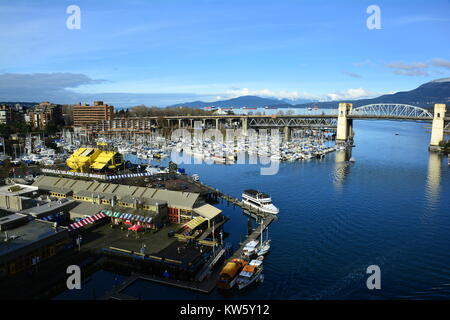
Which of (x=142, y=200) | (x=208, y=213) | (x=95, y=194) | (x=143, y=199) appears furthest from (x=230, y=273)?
(x=95, y=194)

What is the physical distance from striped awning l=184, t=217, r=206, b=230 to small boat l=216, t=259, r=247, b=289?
133 inches

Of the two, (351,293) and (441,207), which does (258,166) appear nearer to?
(441,207)

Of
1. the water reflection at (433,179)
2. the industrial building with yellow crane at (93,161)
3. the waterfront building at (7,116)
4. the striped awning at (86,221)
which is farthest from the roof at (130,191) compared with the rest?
the waterfront building at (7,116)

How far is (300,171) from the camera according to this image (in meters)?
38.1

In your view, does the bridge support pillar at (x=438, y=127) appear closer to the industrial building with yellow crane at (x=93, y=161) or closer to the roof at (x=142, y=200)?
the industrial building with yellow crane at (x=93, y=161)

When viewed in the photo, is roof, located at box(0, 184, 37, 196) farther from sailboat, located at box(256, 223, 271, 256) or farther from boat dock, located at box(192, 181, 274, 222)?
sailboat, located at box(256, 223, 271, 256)

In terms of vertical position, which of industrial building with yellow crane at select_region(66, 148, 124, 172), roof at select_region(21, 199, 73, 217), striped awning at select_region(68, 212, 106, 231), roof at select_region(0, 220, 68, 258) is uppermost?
industrial building with yellow crane at select_region(66, 148, 124, 172)

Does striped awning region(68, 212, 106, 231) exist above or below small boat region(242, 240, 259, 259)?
above

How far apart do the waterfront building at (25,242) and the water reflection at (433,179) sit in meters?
24.4

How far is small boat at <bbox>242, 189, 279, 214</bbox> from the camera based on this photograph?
73.0 ft

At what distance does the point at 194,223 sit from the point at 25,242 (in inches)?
300

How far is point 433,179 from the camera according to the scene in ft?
110

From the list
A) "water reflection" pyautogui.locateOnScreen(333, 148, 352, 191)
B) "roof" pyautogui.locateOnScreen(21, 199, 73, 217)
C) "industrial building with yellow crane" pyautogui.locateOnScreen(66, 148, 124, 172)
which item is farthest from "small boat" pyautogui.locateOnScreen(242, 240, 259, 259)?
"industrial building with yellow crane" pyautogui.locateOnScreen(66, 148, 124, 172)

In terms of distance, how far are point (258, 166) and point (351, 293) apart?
28.4m
